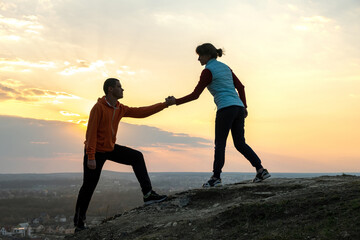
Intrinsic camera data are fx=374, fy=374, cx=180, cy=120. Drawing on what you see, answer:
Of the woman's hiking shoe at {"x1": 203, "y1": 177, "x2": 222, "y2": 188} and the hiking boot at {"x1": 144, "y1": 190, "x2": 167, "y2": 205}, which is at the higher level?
the woman's hiking shoe at {"x1": 203, "y1": 177, "x2": 222, "y2": 188}

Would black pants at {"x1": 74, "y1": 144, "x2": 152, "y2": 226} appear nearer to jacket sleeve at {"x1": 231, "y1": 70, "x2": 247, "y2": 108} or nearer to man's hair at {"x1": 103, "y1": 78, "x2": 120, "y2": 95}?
man's hair at {"x1": 103, "y1": 78, "x2": 120, "y2": 95}

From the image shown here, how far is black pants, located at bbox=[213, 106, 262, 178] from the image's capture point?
645 cm

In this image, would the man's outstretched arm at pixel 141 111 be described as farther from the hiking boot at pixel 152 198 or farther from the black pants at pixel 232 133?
the hiking boot at pixel 152 198

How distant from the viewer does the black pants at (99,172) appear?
5.90 meters

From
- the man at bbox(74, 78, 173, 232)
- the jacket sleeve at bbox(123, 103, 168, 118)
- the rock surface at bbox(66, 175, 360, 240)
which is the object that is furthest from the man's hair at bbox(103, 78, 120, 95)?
the rock surface at bbox(66, 175, 360, 240)

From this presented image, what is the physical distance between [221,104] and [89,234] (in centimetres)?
303

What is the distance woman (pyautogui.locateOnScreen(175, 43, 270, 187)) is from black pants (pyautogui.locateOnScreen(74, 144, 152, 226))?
1.18 meters

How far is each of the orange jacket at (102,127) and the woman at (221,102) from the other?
1.17 metres

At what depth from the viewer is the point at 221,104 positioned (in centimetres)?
648

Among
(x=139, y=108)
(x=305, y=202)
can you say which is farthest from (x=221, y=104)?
(x=305, y=202)

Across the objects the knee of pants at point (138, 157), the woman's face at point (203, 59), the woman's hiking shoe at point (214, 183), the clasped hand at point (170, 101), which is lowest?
the woman's hiking shoe at point (214, 183)

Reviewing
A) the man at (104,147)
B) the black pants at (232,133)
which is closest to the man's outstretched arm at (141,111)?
the man at (104,147)

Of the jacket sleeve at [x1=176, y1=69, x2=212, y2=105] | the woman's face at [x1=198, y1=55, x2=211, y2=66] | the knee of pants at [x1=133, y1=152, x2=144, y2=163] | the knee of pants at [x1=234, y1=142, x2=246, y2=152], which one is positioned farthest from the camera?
the knee of pants at [x1=234, y1=142, x2=246, y2=152]

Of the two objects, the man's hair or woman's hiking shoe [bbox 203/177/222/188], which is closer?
the man's hair
